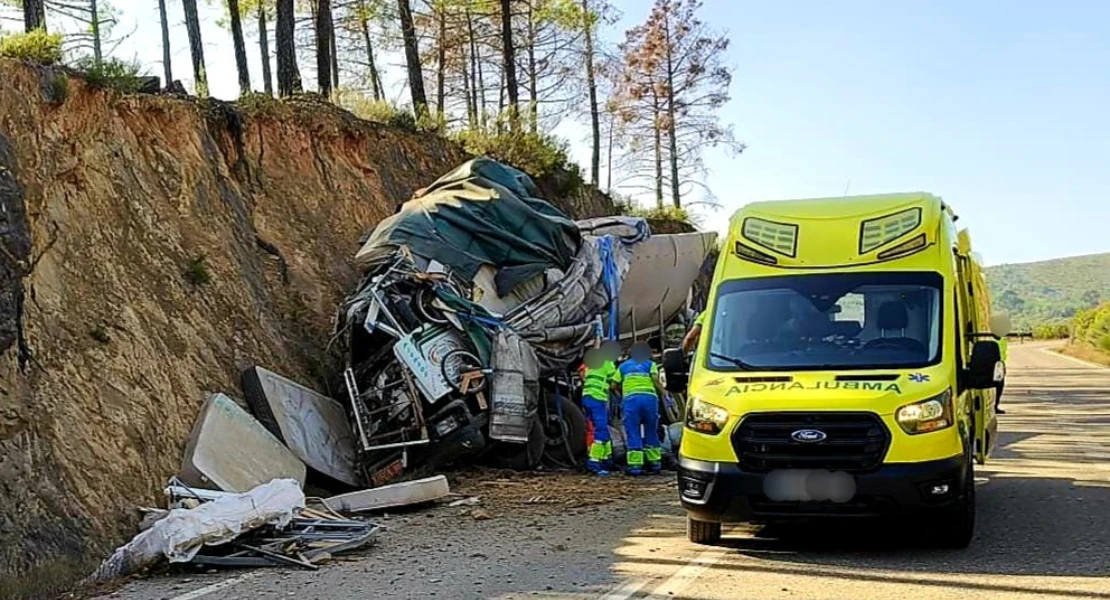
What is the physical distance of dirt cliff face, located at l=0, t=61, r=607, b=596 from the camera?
30.0 feet

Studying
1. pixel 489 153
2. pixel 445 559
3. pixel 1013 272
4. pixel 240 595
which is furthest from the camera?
pixel 1013 272

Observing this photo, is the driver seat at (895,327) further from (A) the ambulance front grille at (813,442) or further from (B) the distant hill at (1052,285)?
(B) the distant hill at (1052,285)

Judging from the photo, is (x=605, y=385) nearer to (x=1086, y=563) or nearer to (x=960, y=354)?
(x=960, y=354)

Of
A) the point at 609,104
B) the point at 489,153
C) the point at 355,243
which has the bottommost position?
the point at 355,243

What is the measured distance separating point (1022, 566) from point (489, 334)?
22.7ft

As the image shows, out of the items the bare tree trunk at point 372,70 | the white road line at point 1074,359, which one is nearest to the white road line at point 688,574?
the bare tree trunk at point 372,70

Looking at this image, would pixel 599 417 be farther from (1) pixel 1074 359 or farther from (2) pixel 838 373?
(1) pixel 1074 359

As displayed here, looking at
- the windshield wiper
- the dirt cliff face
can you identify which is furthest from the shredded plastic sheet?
the windshield wiper

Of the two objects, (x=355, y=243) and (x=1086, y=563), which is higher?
(x=355, y=243)

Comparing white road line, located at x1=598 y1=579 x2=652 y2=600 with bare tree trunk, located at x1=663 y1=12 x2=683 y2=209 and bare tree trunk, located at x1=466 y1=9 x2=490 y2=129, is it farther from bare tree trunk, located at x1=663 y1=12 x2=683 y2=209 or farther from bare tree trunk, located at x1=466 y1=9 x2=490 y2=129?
bare tree trunk, located at x1=663 y1=12 x2=683 y2=209

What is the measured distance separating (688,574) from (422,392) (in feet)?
17.8

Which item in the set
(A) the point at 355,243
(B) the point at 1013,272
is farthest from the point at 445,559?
(B) the point at 1013,272

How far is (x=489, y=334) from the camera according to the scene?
13133 millimetres

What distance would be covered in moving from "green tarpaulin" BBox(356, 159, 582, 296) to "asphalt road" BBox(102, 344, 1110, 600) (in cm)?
426
